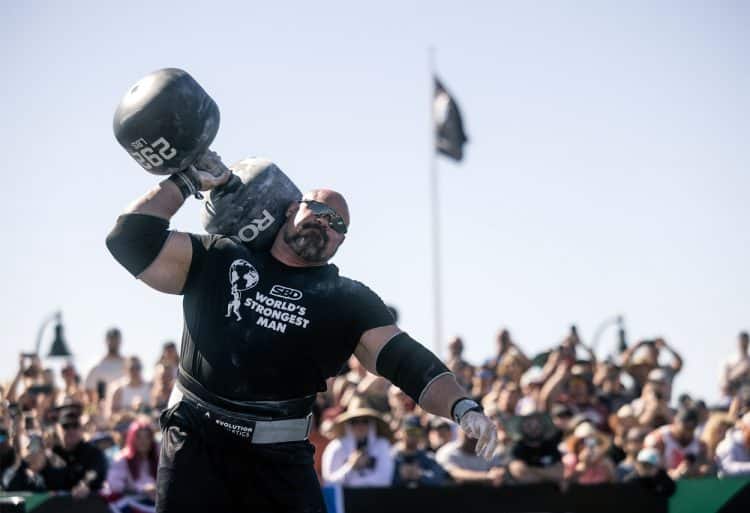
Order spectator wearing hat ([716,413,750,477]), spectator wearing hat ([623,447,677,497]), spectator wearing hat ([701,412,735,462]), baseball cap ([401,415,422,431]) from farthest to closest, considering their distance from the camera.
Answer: spectator wearing hat ([701,412,735,462])
spectator wearing hat ([716,413,750,477])
baseball cap ([401,415,422,431])
spectator wearing hat ([623,447,677,497])

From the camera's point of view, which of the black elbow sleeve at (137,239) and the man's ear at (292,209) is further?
the man's ear at (292,209)

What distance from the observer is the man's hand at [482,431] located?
17.0ft

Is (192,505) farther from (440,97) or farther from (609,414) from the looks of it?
(440,97)

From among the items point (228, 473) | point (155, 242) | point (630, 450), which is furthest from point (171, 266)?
point (630, 450)

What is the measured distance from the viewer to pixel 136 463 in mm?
10531

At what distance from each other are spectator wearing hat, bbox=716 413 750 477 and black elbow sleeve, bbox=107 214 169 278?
768 centimetres

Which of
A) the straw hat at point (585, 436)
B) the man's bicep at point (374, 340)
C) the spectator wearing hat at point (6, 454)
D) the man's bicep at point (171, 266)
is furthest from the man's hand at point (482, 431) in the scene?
the spectator wearing hat at point (6, 454)

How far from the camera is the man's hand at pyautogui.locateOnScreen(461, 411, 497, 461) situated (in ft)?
17.0

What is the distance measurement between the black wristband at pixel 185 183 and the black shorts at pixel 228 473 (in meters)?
0.93

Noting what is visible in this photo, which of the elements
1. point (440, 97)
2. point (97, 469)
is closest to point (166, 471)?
point (97, 469)

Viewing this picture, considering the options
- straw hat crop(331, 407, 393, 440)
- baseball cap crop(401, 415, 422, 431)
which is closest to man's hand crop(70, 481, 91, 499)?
straw hat crop(331, 407, 393, 440)

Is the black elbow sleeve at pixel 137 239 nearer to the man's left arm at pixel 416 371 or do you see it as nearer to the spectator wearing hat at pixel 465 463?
the man's left arm at pixel 416 371

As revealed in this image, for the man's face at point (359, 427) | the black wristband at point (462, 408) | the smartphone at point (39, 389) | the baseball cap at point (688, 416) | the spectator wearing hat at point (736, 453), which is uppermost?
the black wristband at point (462, 408)

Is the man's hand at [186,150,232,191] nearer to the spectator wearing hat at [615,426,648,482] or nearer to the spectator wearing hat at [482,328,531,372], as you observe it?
the spectator wearing hat at [615,426,648,482]
